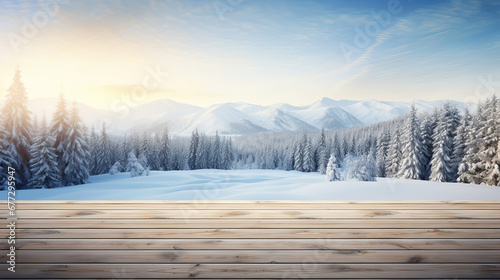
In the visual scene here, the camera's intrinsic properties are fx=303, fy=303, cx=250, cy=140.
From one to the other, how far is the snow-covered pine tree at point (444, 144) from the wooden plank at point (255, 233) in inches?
133

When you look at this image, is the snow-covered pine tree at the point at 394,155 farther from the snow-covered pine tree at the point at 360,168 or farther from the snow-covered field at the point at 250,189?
the snow-covered field at the point at 250,189

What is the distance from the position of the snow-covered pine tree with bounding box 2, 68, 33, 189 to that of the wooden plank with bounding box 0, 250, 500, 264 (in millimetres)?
3421

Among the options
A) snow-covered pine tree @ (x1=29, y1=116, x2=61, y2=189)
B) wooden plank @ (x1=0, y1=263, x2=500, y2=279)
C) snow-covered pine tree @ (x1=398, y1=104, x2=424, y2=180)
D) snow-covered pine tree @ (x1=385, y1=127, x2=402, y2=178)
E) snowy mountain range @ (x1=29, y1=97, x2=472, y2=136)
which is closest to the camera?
wooden plank @ (x1=0, y1=263, x2=500, y2=279)

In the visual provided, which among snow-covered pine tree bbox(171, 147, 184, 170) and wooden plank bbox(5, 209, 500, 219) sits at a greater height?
snow-covered pine tree bbox(171, 147, 184, 170)

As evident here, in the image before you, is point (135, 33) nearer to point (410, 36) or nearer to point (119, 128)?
point (119, 128)

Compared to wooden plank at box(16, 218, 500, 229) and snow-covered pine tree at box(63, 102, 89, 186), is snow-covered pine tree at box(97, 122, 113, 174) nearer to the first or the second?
snow-covered pine tree at box(63, 102, 89, 186)

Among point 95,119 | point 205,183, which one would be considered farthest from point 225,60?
point 95,119

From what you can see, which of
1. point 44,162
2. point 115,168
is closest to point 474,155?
point 115,168

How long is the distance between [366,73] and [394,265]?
4.10 meters

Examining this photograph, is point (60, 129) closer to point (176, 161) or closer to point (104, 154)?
point (104, 154)

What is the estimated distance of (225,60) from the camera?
5219mm

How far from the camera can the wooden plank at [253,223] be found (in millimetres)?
2250

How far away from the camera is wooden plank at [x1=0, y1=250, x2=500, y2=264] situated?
167 centimetres

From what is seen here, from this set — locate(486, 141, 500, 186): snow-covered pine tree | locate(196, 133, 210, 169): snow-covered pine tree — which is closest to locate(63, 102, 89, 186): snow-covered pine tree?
locate(196, 133, 210, 169): snow-covered pine tree
